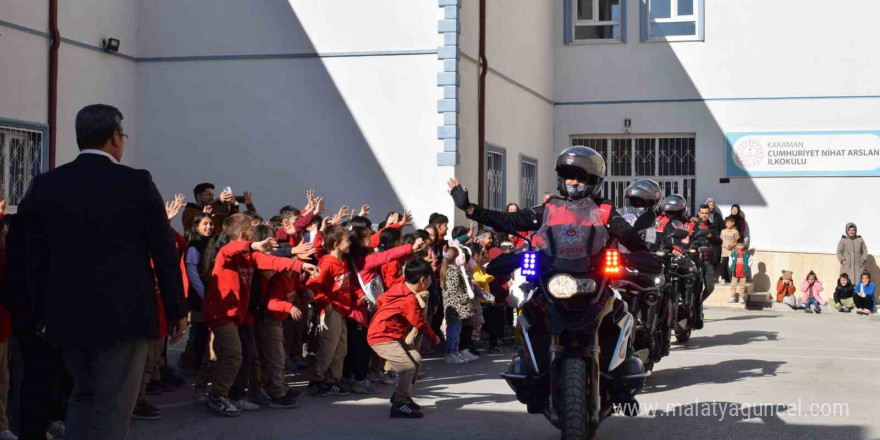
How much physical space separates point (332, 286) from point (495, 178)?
35.9 feet

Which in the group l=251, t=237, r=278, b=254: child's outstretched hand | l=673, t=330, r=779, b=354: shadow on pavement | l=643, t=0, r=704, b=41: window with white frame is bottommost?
l=673, t=330, r=779, b=354: shadow on pavement

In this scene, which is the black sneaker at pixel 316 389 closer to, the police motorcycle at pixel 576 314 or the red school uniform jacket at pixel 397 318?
the red school uniform jacket at pixel 397 318

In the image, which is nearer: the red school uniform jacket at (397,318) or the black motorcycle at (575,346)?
the black motorcycle at (575,346)

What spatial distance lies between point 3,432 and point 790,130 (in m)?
20.4

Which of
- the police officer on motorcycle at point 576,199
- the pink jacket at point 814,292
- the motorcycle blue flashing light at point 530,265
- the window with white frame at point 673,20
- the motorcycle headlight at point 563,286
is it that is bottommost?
the pink jacket at point 814,292

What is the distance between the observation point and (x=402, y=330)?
352 inches

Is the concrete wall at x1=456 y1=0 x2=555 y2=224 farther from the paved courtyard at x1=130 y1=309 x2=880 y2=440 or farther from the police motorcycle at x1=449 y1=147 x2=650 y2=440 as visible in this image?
the police motorcycle at x1=449 y1=147 x2=650 y2=440

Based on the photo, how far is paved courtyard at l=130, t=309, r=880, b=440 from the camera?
26.3 ft

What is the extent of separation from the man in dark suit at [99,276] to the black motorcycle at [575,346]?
2.58 m

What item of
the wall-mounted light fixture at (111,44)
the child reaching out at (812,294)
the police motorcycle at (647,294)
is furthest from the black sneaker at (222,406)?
the child reaching out at (812,294)

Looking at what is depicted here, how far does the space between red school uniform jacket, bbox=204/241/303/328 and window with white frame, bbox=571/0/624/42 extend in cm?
1854

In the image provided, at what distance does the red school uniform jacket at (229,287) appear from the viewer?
851cm

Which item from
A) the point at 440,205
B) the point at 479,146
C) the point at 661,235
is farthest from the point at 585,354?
the point at 479,146

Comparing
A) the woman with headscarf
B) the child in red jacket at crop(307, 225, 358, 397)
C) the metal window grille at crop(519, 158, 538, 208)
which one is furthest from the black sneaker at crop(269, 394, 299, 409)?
the woman with headscarf
